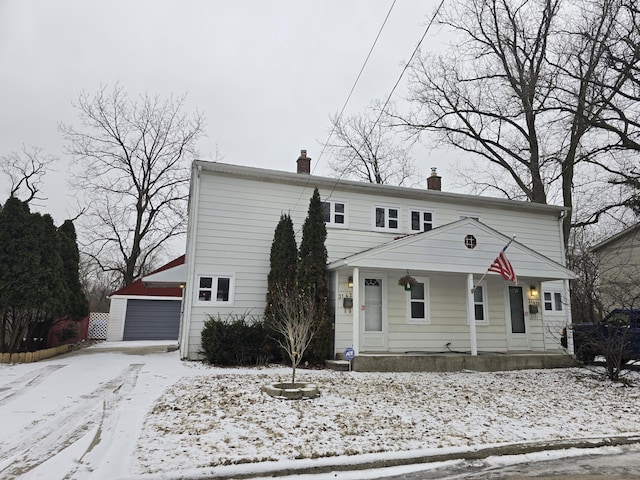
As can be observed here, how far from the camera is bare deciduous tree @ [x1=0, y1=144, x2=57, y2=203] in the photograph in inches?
1009

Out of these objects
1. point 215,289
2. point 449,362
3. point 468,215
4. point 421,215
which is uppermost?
point 468,215

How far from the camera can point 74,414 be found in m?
6.16

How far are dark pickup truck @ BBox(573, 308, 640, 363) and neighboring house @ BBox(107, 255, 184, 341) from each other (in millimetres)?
16211

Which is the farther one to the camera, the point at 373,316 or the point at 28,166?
the point at 28,166

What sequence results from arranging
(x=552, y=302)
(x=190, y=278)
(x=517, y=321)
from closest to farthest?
(x=190, y=278)
(x=517, y=321)
(x=552, y=302)

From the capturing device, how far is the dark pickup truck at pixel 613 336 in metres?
10.1

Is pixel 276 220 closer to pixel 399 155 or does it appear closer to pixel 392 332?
pixel 392 332

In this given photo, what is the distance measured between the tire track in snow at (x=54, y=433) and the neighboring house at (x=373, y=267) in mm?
5125

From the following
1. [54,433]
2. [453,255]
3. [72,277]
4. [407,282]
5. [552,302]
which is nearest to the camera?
[54,433]

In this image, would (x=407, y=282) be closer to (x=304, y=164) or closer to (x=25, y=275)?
(x=304, y=164)

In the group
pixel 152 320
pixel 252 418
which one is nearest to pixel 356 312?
pixel 252 418

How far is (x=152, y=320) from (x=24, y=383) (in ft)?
42.6

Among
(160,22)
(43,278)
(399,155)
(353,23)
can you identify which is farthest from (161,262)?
(353,23)

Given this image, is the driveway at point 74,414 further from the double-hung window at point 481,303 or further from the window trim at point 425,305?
the double-hung window at point 481,303
